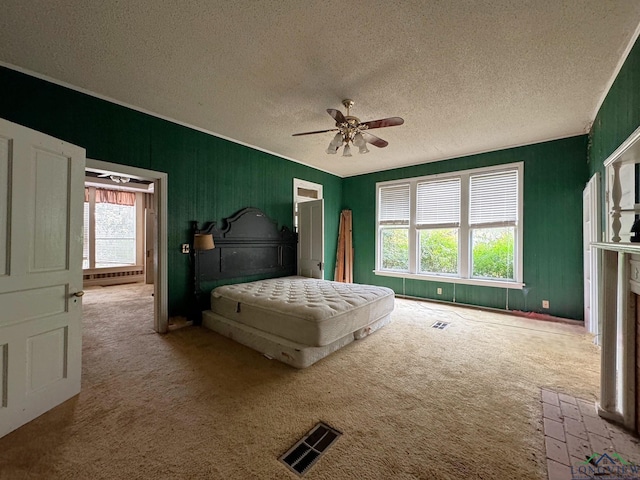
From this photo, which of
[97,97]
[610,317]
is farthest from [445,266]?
[97,97]

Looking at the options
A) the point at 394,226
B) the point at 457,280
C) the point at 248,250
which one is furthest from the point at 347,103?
the point at 457,280

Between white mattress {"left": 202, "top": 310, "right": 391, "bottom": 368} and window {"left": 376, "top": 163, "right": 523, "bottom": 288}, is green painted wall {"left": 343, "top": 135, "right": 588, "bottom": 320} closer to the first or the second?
window {"left": 376, "top": 163, "right": 523, "bottom": 288}

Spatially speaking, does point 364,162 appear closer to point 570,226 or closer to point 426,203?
point 426,203

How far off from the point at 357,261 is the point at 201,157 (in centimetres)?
388

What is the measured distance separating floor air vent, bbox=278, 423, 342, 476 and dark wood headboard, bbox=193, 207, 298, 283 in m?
2.74

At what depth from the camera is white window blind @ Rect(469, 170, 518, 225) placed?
14.3ft

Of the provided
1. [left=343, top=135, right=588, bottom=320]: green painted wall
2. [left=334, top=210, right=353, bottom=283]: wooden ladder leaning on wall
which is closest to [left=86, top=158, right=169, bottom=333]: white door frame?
[left=334, top=210, right=353, bottom=283]: wooden ladder leaning on wall

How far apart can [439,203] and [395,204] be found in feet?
2.91

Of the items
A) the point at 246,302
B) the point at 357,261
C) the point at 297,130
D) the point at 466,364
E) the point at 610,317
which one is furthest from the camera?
the point at 357,261

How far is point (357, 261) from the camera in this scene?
614 cm

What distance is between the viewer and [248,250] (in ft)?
14.4

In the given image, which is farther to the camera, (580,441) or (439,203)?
(439,203)

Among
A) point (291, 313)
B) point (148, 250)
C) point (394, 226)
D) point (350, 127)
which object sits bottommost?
point (291, 313)

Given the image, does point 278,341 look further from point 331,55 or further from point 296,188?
point 296,188
